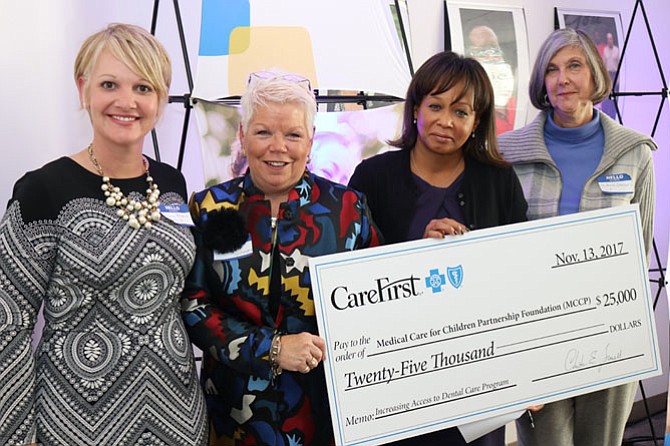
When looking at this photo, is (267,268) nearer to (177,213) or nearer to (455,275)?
(177,213)

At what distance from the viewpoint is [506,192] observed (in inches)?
82.7

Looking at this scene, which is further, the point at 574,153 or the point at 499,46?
the point at 499,46

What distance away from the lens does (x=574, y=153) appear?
91.7 inches

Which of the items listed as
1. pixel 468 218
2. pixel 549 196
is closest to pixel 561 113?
pixel 549 196

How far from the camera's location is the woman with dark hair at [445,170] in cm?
199

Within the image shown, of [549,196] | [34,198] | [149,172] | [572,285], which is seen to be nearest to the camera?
[34,198]

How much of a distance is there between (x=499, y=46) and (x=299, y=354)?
2288mm

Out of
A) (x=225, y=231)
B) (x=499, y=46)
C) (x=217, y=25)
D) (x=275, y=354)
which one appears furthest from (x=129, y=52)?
(x=499, y=46)

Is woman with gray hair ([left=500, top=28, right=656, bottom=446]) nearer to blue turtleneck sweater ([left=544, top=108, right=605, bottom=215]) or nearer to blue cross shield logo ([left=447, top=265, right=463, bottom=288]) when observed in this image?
blue turtleneck sweater ([left=544, top=108, right=605, bottom=215])

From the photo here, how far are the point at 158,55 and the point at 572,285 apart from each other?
132cm

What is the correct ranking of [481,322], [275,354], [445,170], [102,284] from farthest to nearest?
[445,170] < [481,322] < [275,354] < [102,284]

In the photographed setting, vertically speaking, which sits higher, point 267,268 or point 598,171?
point 598,171

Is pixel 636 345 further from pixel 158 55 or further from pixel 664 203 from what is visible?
pixel 664 203

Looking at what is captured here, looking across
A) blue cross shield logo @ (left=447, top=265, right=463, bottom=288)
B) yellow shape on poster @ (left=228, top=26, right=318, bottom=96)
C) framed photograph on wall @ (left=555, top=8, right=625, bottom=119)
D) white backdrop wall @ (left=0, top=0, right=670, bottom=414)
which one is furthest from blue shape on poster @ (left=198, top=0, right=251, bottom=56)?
framed photograph on wall @ (left=555, top=8, right=625, bottom=119)
